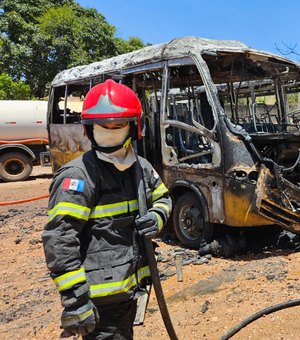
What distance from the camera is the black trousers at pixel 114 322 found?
2.07 metres

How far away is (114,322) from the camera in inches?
83.4

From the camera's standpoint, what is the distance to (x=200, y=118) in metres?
5.59

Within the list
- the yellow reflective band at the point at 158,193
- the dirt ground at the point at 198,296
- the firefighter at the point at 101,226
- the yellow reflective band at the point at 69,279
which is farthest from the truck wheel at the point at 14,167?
the yellow reflective band at the point at 69,279

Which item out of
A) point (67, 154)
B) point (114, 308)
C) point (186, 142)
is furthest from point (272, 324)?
point (67, 154)

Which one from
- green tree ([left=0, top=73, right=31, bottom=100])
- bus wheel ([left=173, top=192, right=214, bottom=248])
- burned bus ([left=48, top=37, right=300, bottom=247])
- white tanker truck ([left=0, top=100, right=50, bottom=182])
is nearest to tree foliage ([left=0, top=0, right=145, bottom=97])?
Answer: green tree ([left=0, top=73, right=31, bottom=100])

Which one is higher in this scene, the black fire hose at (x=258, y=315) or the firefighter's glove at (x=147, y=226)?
the firefighter's glove at (x=147, y=226)

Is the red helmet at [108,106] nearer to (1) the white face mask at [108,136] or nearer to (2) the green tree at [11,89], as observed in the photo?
(1) the white face mask at [108,136]

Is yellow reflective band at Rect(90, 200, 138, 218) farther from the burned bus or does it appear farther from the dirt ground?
the burned bus

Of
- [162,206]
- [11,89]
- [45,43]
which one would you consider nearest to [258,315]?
[162,206]

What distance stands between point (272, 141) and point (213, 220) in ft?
3.69

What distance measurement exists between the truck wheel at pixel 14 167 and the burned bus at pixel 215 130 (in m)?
6.41

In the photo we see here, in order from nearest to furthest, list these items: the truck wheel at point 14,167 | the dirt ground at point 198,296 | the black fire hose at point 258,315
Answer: the black fire hose at point 258,315, the dirt ground at point 198,296, the truck wheel at point 14,167

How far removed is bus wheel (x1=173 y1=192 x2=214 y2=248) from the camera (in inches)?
190

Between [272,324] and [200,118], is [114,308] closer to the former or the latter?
[272,324]
